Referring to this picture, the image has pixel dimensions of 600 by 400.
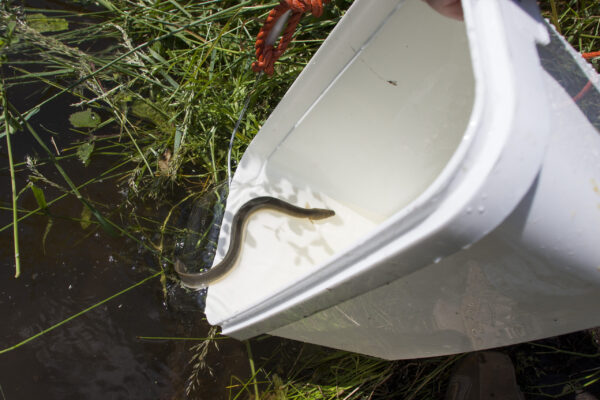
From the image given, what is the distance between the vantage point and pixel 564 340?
6.35 ft

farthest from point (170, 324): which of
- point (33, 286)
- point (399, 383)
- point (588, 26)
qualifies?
point (588, 26)

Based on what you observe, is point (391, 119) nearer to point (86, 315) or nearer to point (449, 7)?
point (449, 7)

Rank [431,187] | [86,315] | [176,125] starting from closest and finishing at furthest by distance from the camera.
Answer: [431,187] < [86,315] < [176,125]

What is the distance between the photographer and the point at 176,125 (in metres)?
2.03

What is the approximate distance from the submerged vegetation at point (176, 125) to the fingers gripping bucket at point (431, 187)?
414 mm

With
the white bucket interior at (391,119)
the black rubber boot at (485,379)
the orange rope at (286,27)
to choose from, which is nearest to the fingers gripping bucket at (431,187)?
the white bucket interior at (391,119)

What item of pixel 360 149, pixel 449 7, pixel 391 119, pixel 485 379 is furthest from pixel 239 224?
pixel 485 379

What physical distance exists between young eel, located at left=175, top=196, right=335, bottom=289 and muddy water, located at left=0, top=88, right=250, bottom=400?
257mm

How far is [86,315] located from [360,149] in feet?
5.02

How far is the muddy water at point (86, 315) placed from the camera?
73.0 inches

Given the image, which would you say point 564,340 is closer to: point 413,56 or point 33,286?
point 413,56

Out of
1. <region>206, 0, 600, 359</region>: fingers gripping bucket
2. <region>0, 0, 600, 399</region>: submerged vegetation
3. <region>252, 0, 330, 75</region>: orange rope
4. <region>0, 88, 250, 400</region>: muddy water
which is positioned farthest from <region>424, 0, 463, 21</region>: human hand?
<region>0, 88, 250, 400</region>: muddy water

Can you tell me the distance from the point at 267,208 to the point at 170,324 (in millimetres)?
779

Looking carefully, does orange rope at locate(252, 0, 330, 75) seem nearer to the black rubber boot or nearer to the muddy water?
the muddy water
